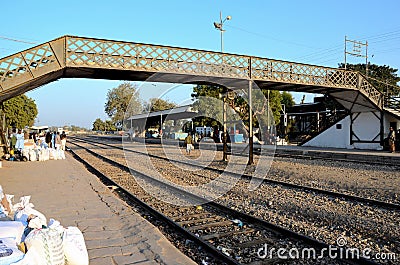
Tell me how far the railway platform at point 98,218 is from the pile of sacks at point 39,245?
0.69m

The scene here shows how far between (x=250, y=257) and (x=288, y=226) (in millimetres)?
1836

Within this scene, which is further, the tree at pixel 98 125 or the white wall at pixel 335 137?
the tree at pixel 98 125

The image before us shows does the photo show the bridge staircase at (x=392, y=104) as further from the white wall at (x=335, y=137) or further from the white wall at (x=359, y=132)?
the white wall at (x=335, y=137)

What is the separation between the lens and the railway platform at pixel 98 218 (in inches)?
183

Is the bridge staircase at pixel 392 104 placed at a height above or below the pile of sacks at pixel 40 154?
above

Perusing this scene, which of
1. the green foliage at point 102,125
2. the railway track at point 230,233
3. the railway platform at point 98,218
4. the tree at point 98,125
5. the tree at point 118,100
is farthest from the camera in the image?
the tree at point 98,125

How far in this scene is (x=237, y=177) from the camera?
1281 centimetres

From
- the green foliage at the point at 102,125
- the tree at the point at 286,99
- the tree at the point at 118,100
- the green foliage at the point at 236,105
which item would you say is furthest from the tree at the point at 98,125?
the green foliage at the point at 236,105

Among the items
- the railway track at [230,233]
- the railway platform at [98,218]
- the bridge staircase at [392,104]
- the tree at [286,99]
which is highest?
the tree at [286,99]

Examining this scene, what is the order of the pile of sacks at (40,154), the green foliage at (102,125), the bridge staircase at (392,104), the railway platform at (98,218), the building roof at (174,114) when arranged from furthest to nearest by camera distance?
the green foliage at (102,125) → the building roof at (174,114) → the bridge staircase at (392,104) → the pile of sacks at (40,154) → the railway platform at (98,218)

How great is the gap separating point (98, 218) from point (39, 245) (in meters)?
3.46

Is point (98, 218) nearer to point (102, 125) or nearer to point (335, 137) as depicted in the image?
point (335, 137)

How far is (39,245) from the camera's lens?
3330mm

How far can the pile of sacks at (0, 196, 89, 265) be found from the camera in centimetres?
321
